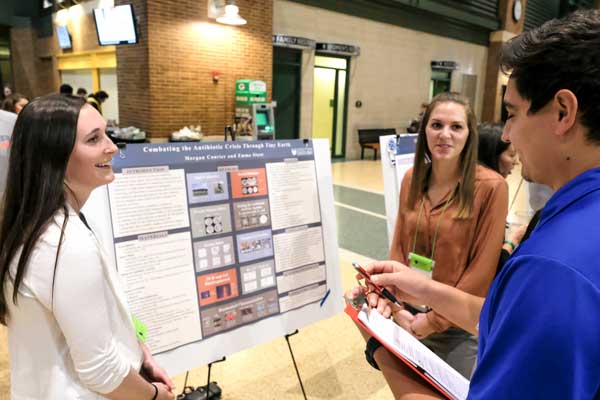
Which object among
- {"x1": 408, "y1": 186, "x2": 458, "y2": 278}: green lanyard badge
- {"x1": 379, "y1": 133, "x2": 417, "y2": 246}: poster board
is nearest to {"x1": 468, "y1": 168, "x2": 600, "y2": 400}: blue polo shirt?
{"x1": 408, "y1": 186, "x2": 458, "y2": 278}: green lanyard badge

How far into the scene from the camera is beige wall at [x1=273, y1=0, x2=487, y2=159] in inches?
389

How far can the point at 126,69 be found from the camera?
8555 mm

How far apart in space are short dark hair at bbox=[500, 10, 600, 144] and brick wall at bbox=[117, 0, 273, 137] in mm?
8138

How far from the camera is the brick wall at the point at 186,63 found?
7980 millimetres

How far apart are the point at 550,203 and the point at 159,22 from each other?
8451 millimetres

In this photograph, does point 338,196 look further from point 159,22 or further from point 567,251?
point 567,251

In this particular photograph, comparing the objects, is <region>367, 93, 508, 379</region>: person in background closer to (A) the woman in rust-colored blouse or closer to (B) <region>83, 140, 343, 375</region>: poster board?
(A) the woman in rust-colored blouse

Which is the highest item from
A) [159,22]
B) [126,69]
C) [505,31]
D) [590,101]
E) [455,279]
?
[505,31]

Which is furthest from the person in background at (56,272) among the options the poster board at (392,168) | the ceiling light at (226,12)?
the ceiling light at (226,12)

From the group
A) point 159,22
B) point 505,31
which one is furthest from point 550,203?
point 505,31

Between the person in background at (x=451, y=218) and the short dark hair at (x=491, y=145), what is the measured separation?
25.8 inches

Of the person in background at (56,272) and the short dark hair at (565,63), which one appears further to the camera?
the person in background at (56,272)

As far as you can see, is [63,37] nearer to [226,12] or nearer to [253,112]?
[226,12]

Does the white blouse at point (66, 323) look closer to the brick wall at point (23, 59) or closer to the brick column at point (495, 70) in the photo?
the brick wall at point (23, 59)
